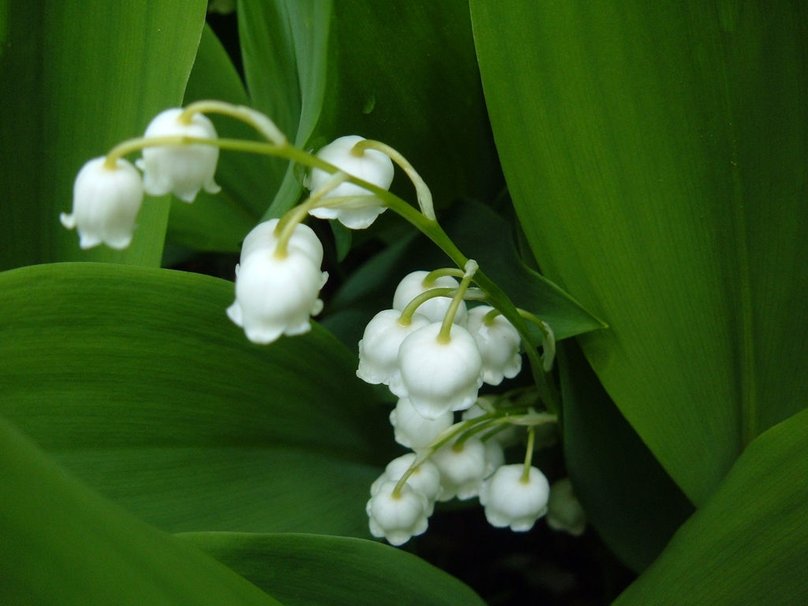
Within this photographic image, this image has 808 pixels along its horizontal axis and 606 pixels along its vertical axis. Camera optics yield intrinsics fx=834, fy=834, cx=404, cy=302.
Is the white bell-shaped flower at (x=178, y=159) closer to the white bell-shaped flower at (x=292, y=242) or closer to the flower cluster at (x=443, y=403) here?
the white bell-shaped flower at (x=292, y=242)

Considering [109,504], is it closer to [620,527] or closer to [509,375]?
[509,375]

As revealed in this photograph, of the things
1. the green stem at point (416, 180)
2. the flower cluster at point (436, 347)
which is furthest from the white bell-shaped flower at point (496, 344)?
the green stem at point (416, 180)

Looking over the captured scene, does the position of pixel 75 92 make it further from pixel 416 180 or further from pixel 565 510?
pixel 565 510

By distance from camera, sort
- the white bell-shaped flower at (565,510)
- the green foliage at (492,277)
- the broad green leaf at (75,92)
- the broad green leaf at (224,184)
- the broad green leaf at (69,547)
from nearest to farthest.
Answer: the broad green leaf at (69,547) → the green foliage at (492,277) → the broad green leaf at (75,92) → the white bell-shaped flower at (565,510) → the broad green leaf at (224,184)

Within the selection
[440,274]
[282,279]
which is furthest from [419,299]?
[282,279]

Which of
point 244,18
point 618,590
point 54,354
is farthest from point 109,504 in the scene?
point 618,590
